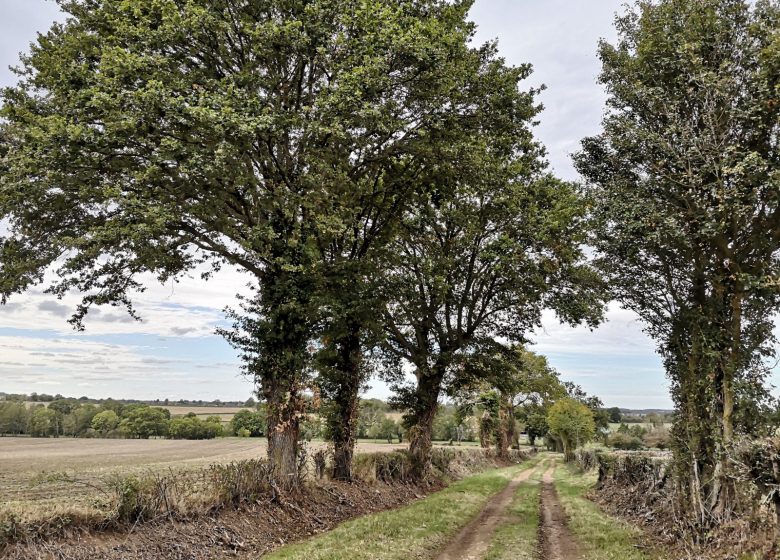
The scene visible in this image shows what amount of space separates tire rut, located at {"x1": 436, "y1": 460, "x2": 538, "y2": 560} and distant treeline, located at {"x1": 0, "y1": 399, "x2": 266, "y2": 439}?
37.5 metres

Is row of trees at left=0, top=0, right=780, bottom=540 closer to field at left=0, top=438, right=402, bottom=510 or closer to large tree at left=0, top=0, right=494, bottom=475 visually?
large tree at left=0, top=0, right=494, bottom=475

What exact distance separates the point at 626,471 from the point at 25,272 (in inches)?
956

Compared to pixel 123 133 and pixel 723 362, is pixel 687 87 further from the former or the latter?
pixel 123 133

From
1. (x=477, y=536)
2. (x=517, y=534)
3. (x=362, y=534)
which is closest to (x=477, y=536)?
(x=477, y=536)

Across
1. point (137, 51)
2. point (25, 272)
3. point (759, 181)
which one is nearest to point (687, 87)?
point (759, 181)

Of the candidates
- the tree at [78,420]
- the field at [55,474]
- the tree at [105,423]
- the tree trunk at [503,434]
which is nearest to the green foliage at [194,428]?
the tree at [105,423]

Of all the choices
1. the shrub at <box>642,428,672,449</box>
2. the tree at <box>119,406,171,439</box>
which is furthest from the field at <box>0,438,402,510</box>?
the tree at <box>119,406,171,439</box>

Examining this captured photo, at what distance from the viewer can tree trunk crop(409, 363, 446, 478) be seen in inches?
938

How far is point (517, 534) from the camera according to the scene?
13055 millimetres

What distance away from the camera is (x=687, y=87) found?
38.8 ft

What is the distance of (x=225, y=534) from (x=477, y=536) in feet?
22.6

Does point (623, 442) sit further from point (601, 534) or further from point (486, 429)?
point (601, 534)

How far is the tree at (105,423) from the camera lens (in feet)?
187

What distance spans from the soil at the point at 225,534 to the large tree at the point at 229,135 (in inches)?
65.5
